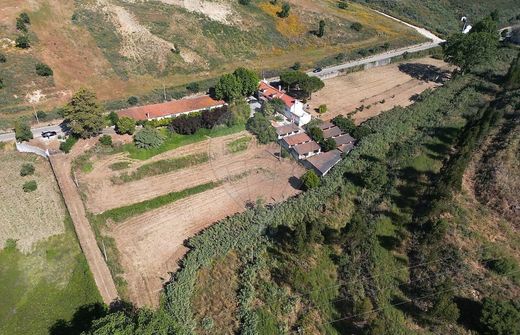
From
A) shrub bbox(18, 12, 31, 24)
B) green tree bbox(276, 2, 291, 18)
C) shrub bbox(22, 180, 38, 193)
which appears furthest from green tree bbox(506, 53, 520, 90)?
shrub bbox(18, 12, 31, 24)

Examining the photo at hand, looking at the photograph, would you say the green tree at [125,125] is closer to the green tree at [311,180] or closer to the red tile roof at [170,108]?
the red tile roof at [170,108]

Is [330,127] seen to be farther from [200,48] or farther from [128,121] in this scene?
[200,48]

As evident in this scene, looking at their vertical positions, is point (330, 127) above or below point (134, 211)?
above

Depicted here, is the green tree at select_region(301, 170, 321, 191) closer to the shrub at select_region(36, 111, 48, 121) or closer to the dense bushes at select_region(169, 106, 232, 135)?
the dense bushes at select_region(169, 106, 232, 135)

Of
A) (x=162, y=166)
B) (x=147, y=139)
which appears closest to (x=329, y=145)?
(x=162, y=166)

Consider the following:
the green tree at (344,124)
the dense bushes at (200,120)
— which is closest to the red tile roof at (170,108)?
the dense bushes at (200,120)

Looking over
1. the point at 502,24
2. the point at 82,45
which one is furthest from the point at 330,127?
the point at 502,24

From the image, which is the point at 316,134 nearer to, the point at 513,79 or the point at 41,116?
the point at 513,79
